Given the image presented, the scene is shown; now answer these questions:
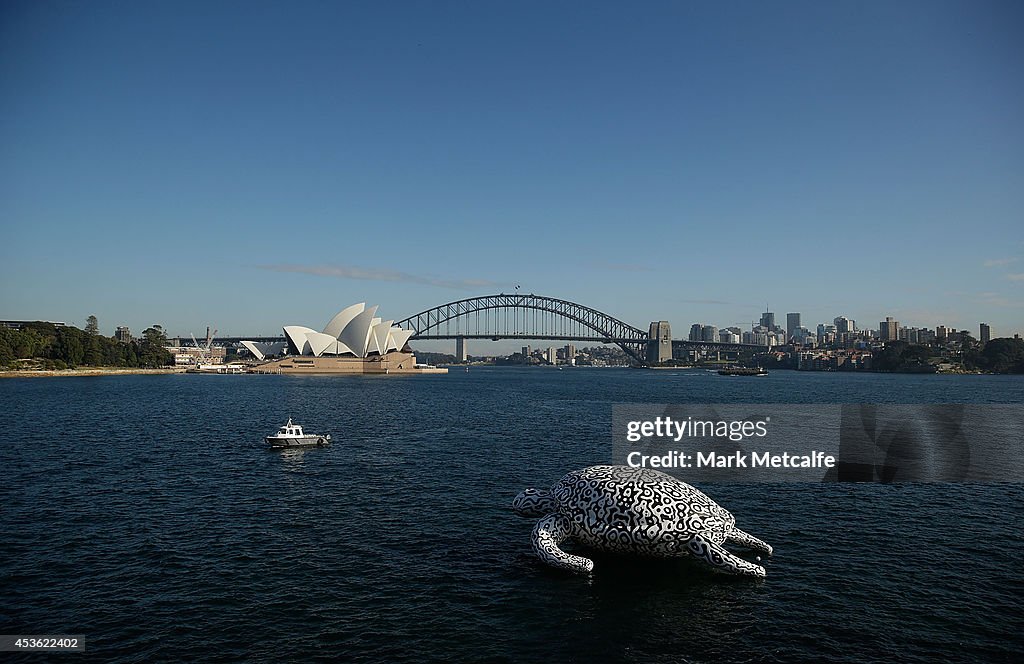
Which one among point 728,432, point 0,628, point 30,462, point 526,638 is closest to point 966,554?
point 526,638

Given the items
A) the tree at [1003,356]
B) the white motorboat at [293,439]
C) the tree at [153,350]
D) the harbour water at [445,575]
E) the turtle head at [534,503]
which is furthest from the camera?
the tree at [1003,356]

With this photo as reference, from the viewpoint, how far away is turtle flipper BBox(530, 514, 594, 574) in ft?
40.2

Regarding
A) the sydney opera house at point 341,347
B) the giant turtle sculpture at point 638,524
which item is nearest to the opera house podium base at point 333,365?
the sydney opera house at point 341,347

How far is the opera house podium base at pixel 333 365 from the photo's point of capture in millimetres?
157500

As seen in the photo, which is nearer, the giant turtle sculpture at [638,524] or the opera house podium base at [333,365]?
the giant turtle sculpture at [638,524]

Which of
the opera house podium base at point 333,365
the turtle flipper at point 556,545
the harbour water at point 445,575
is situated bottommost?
the harbour water at point 445,575

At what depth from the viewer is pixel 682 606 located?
1094 cm

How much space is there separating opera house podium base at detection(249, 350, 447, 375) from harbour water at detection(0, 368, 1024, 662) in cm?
13583

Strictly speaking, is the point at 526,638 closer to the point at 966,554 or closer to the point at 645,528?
the point at 645,528

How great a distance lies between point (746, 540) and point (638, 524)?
267cm

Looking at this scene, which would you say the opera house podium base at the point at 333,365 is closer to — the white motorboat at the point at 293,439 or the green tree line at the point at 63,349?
the green tree line at the point at 63,349

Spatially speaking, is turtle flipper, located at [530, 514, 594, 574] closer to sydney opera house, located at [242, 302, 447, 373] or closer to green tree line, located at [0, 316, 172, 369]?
green tree line, located at [0, 316, 172, 369]

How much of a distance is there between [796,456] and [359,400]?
160 ft

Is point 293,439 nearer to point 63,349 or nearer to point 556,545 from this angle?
point 556,545
